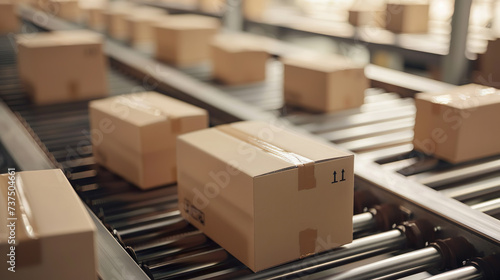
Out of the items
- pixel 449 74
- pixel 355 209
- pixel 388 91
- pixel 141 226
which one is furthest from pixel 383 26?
pixel 141 226

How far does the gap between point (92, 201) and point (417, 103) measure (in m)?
1.90

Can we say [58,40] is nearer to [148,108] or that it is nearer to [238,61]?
[238,61]

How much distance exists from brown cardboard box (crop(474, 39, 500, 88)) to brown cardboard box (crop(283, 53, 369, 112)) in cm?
119

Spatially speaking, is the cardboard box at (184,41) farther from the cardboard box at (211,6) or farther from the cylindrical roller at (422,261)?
the cylindrical roller at (422,261)

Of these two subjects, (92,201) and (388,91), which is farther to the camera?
(388,91)

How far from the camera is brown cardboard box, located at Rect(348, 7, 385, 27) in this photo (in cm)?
705

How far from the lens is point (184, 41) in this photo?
5.71m

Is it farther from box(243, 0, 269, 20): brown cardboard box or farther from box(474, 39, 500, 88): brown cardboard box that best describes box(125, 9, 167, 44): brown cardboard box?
box(474, 39, 500, 88): brown cardboard box

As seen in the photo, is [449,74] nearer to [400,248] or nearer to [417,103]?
[417,103]

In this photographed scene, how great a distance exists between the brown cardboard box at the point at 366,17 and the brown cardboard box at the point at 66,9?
4.66m

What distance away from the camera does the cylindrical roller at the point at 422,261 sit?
2066 mm

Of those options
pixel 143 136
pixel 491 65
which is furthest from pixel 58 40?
pixel 491 65

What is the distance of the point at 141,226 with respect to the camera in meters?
2.53

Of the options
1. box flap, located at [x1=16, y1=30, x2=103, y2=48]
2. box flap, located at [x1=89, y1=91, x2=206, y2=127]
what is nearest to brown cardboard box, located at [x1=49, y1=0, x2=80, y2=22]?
box flap, located at [x1=16, y1=30, x2=103, y2=48]
